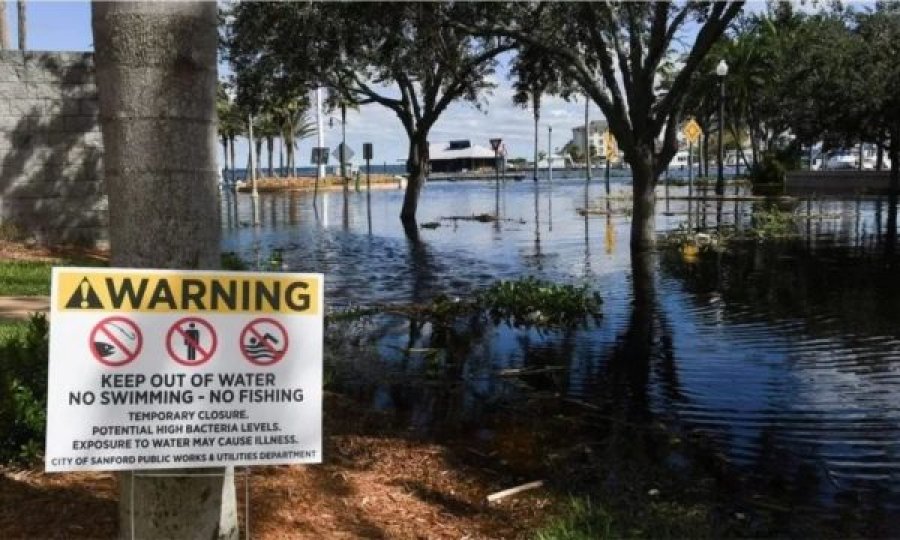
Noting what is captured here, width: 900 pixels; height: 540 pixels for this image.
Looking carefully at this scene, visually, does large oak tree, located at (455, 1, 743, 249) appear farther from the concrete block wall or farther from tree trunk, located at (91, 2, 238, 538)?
tree trunk, located at (91, 2, 238, 538)

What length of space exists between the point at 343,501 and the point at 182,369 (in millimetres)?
1638

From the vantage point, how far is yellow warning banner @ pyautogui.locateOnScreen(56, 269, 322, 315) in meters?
2.81

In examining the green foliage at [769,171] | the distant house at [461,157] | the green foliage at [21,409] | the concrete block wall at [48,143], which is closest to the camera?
the green foliage at [21,409]

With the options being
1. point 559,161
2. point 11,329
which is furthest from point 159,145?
point 559,161

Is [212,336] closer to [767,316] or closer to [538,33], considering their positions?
[767,316]

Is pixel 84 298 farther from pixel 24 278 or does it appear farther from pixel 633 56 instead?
pixel 633 56

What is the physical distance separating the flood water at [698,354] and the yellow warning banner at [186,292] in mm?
3181

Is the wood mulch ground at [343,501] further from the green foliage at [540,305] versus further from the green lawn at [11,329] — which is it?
the green foliage at [540,305]

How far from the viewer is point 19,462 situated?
14.3 feet

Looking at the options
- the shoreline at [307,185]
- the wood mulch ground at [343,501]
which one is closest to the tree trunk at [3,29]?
the wood mulch ground at [343,501]

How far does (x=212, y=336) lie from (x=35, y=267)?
33.0ft

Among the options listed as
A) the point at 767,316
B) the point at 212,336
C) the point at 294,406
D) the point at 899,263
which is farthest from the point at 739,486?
the point at 899,263

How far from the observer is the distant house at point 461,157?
134 meters

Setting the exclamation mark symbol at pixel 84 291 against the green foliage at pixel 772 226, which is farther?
the green foliage at pixel 772 226
